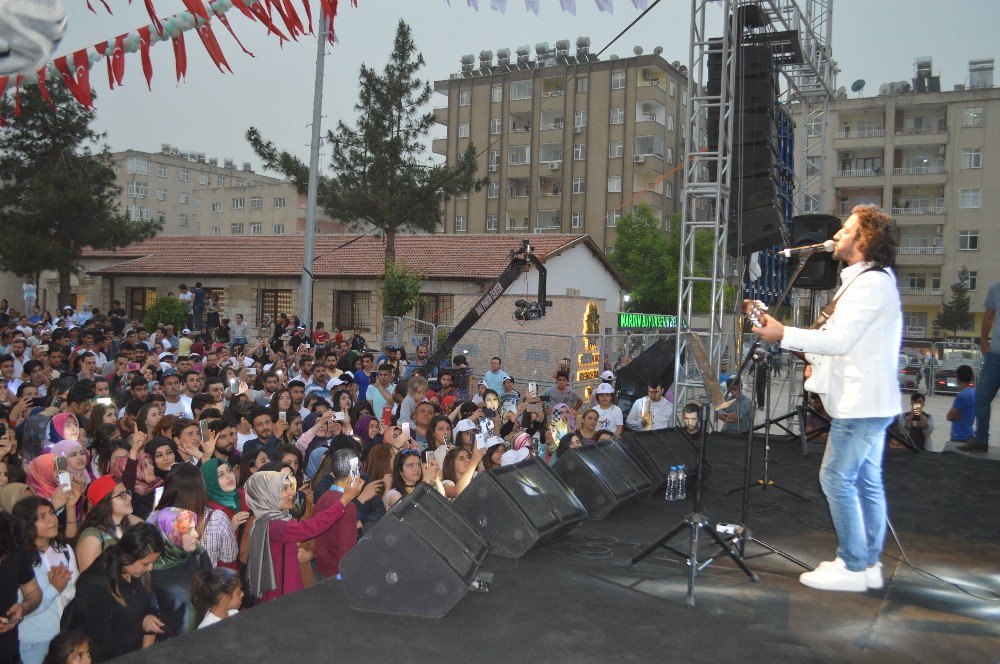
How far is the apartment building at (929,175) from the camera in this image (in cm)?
4078

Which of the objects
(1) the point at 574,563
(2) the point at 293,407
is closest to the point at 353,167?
(2) the point at 293,407

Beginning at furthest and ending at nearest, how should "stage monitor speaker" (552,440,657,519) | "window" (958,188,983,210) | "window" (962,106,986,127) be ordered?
1. "window" (958,188,983,210)
2. "window" (962,106,986,127)
3. "stage monitor speaker" (552,440,657,519)

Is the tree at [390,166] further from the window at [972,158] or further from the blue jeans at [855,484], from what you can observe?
the window at [972,158]

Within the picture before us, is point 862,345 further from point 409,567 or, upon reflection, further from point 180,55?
point 180,55

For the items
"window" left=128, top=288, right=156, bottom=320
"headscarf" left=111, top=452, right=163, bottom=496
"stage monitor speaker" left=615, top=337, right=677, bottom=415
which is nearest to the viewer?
"headscarf" left=111, top=452, right=163, bottom=496

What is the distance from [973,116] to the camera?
133 feet

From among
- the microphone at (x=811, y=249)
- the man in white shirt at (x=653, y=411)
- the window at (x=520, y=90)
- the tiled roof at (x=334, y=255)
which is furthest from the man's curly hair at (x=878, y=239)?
the window at (x=520, y=90)

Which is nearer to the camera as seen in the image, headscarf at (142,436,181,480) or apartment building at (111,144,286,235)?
headscarf at (142,436,181,480)

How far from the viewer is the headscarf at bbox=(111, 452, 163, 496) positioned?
532 cm

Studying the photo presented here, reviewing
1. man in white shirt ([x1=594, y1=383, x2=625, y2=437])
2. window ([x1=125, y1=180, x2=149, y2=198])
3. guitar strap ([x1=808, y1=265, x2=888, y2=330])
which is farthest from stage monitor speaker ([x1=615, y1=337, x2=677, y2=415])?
window ([x1=125, y1=180, x2=149, y2=198])

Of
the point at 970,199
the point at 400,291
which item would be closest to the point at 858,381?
the point at 400,291

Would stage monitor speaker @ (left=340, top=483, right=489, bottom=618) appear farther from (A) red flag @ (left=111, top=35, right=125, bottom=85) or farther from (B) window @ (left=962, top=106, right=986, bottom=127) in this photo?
(B) window @ (left=962, top=106, right=986, bottom=127)

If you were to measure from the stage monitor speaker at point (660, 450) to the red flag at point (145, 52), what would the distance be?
3808mm

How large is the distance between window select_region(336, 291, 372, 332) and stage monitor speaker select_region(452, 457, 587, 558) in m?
22.7
